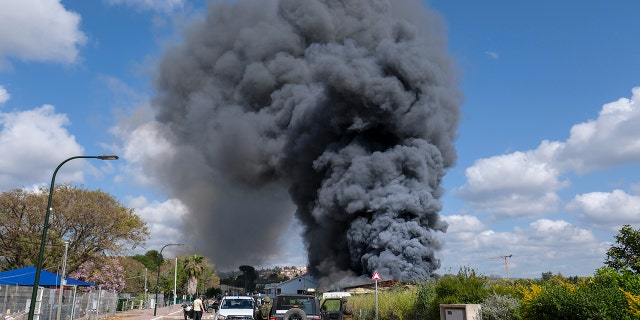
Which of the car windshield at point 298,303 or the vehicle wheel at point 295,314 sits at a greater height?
the car windshield at point 298,303

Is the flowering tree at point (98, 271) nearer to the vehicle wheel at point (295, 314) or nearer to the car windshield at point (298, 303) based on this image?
the car windshield at point (298, 303)

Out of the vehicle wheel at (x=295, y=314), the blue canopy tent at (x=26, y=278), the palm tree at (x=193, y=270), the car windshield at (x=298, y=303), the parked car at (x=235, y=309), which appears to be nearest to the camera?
the vehicle wheel at (x=295, y=314)

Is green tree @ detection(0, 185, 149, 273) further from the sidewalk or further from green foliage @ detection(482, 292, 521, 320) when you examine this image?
green foliage @ detection(482, 292, 521, 320)

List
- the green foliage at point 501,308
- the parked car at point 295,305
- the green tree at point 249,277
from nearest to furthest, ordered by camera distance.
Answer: the green foliage at point 501,308
the parked car at point 295,305
the green tree at point 249,277

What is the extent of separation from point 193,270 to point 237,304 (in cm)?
5217

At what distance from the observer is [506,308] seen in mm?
11781

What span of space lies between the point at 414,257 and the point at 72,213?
27.2 meters

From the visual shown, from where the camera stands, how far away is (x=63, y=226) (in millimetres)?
38938

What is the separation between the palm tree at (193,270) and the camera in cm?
6719

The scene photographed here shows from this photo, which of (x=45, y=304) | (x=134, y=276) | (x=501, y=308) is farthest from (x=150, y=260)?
(x=501, y=308)

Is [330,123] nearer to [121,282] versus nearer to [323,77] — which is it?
[323,77]

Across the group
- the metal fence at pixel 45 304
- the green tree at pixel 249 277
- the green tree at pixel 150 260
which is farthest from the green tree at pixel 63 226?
the green tree at pixel 249 277

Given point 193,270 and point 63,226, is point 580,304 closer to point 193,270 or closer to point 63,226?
point 63,226

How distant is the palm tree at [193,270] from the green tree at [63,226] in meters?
27.9
